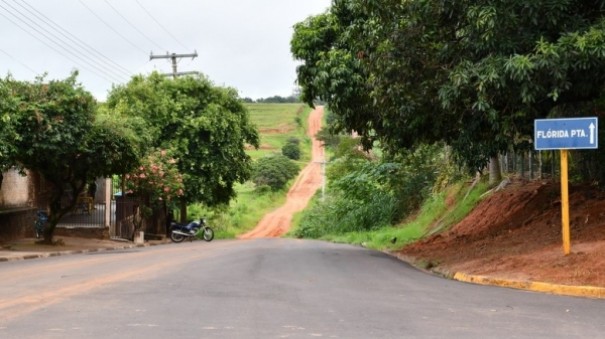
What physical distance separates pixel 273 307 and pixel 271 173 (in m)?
75.6

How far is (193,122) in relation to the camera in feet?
121

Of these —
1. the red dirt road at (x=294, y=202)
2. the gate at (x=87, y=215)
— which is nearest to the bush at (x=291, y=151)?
the red dirt road at (x=294, y=202)

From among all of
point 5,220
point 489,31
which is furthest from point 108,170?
point 489,31

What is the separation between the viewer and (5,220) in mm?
26688

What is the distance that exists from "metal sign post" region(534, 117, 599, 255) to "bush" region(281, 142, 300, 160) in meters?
95.1

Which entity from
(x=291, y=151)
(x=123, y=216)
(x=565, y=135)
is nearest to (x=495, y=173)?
(x=565, y=135)

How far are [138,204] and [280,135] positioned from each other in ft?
300

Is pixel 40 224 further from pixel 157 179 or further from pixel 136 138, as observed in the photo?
pixel 136 138

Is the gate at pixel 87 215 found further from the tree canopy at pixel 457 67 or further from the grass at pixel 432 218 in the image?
the tree canopy at pixel 457 67

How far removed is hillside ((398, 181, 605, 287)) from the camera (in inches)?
486

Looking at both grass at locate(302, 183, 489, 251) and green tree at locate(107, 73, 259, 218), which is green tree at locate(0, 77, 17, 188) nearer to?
grass at locate(302, 183, 489, 251)

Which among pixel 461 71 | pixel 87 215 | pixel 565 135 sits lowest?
pixel 87 215

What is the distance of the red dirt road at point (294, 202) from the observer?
199 ft

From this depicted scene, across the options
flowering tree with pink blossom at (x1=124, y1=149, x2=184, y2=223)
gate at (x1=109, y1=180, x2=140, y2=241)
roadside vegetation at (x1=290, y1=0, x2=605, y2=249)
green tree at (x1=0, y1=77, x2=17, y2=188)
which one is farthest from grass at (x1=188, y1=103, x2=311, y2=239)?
roadside vegetation at (x1=290, y1=0, x2=605, y2=249)
